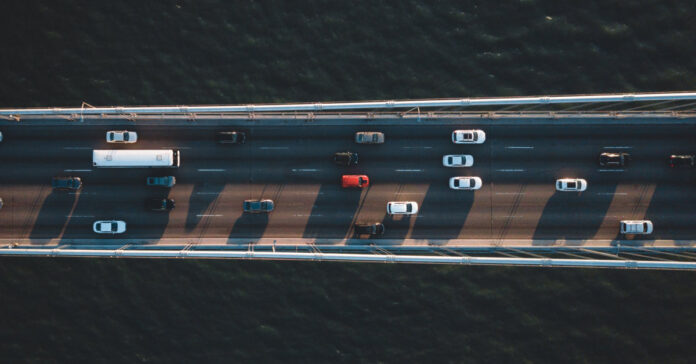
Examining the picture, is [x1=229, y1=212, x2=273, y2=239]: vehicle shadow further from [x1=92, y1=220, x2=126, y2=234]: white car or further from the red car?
[x1=92, y1=220, x2=126, y2=234]: white car

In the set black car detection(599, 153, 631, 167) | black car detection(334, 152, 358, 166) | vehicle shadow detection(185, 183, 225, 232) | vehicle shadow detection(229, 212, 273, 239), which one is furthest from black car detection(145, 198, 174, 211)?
black car detection(599, 153, 631, 167)

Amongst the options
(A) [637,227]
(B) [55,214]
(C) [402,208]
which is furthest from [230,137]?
(A) [637,227]

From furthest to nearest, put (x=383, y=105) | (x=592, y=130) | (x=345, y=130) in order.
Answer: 1. (x=345, y=130)
2. (x=592, y=130)
3. (x=383, y=105)

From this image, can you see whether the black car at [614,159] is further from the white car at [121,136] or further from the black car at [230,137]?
the white car at [121,136]

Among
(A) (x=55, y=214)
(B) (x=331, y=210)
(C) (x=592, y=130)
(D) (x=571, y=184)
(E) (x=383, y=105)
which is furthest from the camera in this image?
(B) (x=331, y=210)

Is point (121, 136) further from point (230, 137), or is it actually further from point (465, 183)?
point (465, 183)

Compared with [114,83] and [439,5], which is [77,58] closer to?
[114,83]
